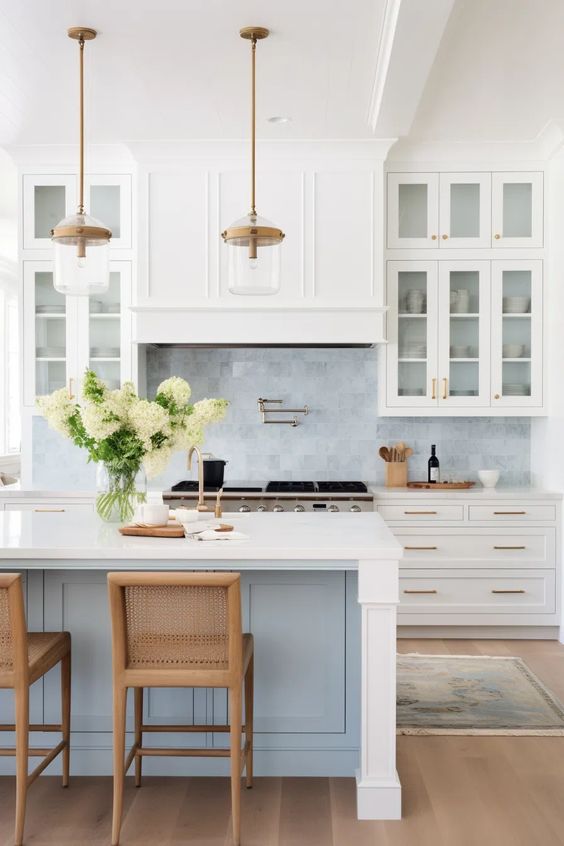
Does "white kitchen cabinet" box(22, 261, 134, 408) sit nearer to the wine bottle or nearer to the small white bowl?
the wine bottle

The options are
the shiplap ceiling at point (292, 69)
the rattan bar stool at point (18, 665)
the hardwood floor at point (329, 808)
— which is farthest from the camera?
the shiplap ceiling at point (292, 69)

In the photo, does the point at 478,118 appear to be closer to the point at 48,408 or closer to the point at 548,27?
the point at 548,27

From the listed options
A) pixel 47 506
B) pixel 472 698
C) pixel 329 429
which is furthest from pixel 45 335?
pixel 472 698

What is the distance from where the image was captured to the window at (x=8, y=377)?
8.32 m

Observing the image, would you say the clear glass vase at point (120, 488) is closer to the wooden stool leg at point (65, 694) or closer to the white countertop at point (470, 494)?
the wooden stool leg at point (65, 694)

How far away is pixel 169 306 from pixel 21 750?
292cm

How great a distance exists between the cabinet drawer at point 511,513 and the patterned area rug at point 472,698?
2.63 ft

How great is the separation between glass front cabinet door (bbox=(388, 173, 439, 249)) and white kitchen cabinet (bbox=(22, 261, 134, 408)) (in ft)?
5.39

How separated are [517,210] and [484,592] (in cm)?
230

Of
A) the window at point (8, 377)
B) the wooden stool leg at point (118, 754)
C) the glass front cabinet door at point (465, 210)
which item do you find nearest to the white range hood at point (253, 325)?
the glass front cabinet door at point (465, 210)

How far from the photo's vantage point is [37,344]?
16.8 feet

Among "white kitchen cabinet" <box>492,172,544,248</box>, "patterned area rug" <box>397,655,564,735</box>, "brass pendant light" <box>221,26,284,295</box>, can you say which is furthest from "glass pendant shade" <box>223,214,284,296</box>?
"white kitchen cabinet" <box>492,172,544,248</box>

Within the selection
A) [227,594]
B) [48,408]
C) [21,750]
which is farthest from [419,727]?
[48,408]

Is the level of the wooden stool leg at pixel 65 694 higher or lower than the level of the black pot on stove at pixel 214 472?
lower
